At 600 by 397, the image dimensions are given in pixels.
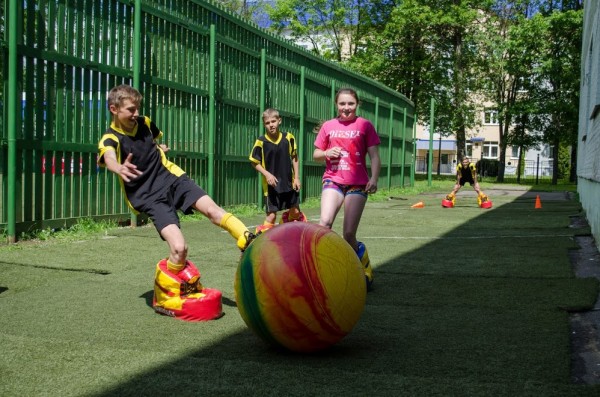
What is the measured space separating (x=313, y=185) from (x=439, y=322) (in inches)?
506

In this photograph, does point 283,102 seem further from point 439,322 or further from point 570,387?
point 570,387

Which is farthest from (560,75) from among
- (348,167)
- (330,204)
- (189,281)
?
(189,281)

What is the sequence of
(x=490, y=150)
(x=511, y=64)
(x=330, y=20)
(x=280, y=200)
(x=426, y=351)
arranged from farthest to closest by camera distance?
(x=490, y=150), (x=330, y=20), (x=511, y=64), (x=280, y=200), (x=426, y=351)

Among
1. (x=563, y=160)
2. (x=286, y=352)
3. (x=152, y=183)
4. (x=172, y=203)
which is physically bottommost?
(x=286, y=352)

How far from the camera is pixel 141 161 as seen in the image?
5055mm

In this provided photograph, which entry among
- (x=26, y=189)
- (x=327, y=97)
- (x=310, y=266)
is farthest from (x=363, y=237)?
(x=327, y=97)

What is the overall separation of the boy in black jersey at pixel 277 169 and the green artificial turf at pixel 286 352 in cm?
135

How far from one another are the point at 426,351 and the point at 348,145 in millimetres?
2643

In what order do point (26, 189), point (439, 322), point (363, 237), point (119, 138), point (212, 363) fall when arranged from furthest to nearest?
point (363, 237), point (26, 189), point (119, 138), point (439, 322), point (212, 363)

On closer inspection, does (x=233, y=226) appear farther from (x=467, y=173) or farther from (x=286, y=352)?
(x=467, y=173)

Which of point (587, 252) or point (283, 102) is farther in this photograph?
point (283, 102)

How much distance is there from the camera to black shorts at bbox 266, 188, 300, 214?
8.95 meters

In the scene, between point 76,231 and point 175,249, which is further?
point 76,231

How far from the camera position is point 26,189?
8.14 meters
